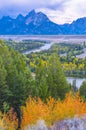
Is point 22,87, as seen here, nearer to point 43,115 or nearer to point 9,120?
point 9,120

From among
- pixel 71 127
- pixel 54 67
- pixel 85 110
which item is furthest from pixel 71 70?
pixel 71 127

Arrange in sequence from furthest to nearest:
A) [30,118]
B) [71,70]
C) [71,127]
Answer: [71,70], [30,118], [71,127]

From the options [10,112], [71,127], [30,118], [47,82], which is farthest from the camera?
[47,82]

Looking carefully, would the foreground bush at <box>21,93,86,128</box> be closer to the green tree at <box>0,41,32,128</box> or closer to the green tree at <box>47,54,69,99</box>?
the green tree at <box>0,41,32,128</box>

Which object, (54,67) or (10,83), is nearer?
(10,83)

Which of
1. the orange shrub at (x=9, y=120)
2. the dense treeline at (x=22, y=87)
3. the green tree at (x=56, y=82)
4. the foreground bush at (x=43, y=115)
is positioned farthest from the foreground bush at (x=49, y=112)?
the green tree at (x=56, y=82)

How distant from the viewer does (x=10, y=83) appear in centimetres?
5653

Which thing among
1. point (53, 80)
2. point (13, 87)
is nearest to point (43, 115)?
point (13, 87)

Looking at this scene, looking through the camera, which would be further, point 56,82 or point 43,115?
point 56,82

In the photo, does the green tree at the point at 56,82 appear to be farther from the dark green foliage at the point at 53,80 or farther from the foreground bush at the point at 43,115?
the foreground bush at the point at 43,115

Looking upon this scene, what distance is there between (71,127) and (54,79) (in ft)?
74.9

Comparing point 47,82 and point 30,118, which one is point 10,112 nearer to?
point 30,118

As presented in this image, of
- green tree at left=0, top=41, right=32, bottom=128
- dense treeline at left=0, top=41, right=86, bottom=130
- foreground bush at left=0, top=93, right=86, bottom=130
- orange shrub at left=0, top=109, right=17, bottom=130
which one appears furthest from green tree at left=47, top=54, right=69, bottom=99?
orange shrub at left=0, top=109, right=17, bottom=130

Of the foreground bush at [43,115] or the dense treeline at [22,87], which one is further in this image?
the dense treeline at [22,87]
